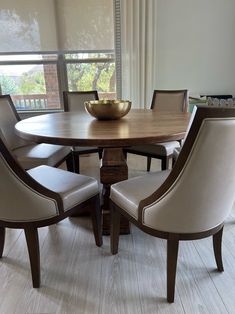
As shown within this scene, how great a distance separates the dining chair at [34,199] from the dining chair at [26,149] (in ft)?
1.56

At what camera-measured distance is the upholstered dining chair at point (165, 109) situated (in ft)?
6.77

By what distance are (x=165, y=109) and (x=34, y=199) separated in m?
1.84

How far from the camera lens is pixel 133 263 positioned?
1407mm

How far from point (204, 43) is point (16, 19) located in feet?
8.36

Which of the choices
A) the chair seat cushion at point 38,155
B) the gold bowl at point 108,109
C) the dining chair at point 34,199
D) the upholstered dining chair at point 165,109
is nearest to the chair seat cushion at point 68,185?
the dining chair at point 34,199

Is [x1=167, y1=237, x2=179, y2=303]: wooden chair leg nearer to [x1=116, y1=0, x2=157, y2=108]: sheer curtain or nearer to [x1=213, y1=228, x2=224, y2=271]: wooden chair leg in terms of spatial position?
[x1=213, y1=228, x2=224, y2=271]: wooden chair leg

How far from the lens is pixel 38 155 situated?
1.89 m

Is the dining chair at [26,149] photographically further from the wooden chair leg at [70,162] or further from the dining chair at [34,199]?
the dining chair at [34,199]

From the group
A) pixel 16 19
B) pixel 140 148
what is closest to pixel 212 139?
pixel 140 148

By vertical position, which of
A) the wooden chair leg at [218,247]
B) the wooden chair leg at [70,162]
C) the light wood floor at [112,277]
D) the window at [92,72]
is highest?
the window at [92,72]

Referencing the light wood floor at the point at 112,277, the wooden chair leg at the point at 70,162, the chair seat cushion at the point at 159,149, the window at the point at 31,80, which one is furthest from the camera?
the window at the point at 31,80

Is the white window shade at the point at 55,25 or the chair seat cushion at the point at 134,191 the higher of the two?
the white window shade at the point at 55,25

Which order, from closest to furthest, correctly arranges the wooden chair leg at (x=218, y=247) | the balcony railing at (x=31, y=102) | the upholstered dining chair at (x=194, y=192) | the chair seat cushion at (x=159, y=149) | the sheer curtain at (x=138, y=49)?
the upholstered dining chair at (x=194, y=192) < the wooden chair leg at (x=218, y=247) < the chair seat cushion at (x=159, y=149) < the sheer curtain at (x=138, y=49) < the balcony railing at (x=31, y=102)

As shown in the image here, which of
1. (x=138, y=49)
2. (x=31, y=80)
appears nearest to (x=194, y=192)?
(x=138, y=49)
